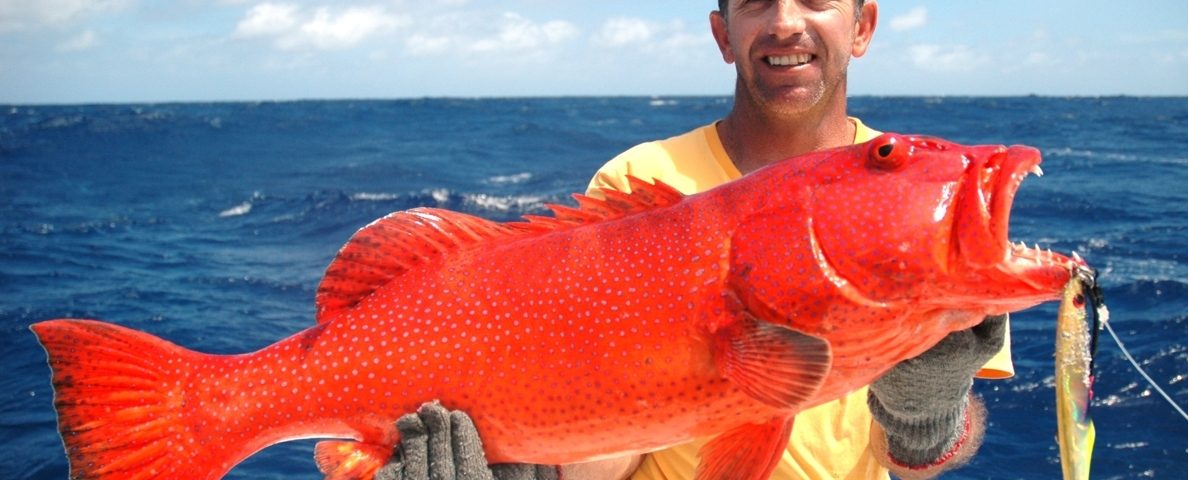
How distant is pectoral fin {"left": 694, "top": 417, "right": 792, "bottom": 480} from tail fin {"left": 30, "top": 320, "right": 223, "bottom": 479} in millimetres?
1315

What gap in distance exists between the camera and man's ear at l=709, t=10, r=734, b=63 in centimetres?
372

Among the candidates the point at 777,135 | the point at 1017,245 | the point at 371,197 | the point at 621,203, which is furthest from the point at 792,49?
the point at 371,197

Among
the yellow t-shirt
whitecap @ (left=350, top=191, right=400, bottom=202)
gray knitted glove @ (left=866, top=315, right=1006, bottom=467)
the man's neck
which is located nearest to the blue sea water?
whitecap @ (left=350, top=191, right=400, bottom=202)

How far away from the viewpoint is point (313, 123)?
50.2 m

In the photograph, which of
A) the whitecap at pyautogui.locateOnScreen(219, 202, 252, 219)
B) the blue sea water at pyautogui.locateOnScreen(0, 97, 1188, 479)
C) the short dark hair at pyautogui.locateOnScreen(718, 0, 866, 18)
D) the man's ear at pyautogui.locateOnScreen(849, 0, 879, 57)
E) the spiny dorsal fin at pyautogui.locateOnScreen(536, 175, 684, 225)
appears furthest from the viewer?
the whitecap at pyautogui.locateOnScreen(219, 202, 252, 219)

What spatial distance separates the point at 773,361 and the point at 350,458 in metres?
1.21

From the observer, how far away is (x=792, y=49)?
11.0 feet

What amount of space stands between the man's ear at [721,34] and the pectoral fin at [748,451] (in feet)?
5.86

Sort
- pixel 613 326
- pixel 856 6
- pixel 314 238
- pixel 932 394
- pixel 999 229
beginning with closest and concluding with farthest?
pixel 999 229
pixel 613 326
pixel 932 394
pixel 856 6
pixel 314 238

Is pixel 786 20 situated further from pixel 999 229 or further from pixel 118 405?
pixel 118 405

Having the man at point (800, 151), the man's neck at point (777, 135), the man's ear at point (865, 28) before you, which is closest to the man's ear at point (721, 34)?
the man at point (800, 151)

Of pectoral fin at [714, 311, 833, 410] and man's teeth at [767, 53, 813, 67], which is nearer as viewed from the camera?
pectoral fin at [714, 311, 833, 410]

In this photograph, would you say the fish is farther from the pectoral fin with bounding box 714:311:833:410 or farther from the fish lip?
the pectoral fin with bounding box 714:311:833:410

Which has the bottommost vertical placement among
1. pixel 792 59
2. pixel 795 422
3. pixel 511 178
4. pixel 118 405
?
pixel 511 178
